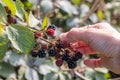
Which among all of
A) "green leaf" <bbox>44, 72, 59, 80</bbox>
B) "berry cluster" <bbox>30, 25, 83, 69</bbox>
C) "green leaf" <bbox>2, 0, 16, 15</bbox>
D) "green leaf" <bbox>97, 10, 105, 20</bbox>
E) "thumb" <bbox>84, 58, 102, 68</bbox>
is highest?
"green leaf" <bbox>97, 10, 105, 20</bbox>

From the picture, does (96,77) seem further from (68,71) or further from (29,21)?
(29,21)

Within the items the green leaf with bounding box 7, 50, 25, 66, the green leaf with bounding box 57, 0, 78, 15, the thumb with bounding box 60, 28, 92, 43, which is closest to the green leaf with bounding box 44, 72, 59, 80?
the green leaf with bounding box 7, 50, 25, 66

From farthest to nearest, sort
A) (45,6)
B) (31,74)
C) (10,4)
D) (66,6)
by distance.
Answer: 1. (66,6)
2. (45,6)
3. (31,74)
4. (10,4)

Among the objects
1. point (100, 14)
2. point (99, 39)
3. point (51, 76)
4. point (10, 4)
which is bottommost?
point (51, 76)

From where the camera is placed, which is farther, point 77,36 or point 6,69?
point 6,69

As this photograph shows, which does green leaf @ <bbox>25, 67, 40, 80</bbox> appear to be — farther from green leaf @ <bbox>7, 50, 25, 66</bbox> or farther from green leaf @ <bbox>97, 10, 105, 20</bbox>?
green leaf @ <bbox>97, 10, 105, 20</bbox>

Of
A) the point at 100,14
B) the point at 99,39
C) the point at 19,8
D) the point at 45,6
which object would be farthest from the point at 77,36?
the point at 100,14

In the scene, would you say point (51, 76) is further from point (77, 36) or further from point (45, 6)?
point (77, 36)

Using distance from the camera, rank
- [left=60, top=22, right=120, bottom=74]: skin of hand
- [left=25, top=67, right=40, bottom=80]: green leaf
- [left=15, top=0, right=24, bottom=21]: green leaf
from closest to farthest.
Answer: [left=15, top=0, right=24, bottom=21]: green leaf, [left=60, top=22, right=120, bottom=74]: skin of hand, [left=25, top=67, right=40, bottom=80]: green leaf
